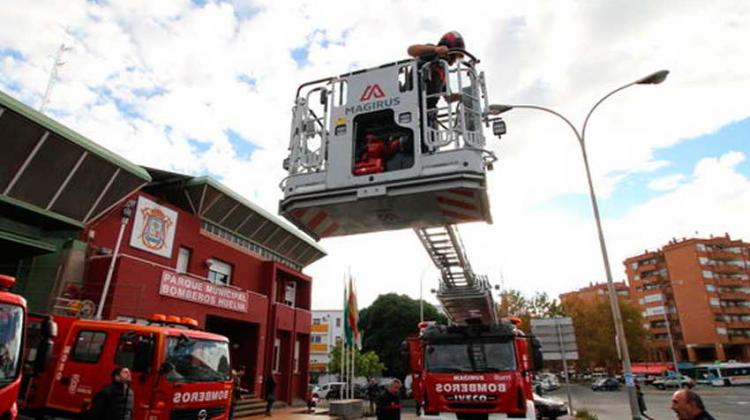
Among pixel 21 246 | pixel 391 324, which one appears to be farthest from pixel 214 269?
pixel 391 324

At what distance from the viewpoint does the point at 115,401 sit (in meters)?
6.52

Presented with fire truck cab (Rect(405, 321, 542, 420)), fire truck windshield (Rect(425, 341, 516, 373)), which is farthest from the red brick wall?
fire truck windshield (Rect(425, 341, 516, 373))

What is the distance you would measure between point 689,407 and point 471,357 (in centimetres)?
683

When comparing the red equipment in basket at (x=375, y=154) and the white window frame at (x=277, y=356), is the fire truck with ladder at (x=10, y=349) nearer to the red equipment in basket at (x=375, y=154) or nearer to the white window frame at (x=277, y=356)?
the red equipment in basket at (x=375, y=154)

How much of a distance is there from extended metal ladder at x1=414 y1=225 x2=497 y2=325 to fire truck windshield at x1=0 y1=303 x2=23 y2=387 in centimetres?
742

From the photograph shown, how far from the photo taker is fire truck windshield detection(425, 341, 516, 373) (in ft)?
34.2

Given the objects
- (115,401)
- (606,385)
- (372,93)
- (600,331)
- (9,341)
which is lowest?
(606,385)

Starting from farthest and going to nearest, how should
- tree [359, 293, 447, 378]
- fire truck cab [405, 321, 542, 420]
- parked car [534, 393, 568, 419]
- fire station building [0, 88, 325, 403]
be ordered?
tree [359, 293, 447, 378] < parked car [534, 393, 568, 419] < fire station building [0, 88, 325, 403] < fire truck cab [405, 321, 542, 420]

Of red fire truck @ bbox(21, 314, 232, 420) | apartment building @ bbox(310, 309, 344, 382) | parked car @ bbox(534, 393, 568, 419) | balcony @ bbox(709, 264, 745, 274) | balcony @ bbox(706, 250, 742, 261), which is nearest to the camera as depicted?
red fire truck @ bbox(21, 314, 232, 420)

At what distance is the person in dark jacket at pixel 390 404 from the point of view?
8336mm

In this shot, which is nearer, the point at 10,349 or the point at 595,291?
the point at 10,349

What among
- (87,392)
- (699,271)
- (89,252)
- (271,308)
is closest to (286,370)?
A: (271,308)

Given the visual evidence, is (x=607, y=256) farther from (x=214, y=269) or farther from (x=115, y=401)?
(x=214, y=269)

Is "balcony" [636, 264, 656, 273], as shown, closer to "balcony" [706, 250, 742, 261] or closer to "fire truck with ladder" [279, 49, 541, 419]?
"balcony" [706, 250, 742, 261]
